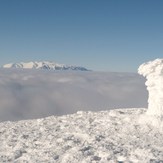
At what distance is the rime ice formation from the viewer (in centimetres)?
2145

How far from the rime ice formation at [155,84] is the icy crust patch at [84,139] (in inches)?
44.9

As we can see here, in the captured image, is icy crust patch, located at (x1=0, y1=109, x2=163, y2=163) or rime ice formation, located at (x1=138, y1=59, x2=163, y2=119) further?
rime ice formation, located at (x1=138, y1=59, x2=163, y2=119)

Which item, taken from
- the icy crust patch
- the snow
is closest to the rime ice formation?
the snow

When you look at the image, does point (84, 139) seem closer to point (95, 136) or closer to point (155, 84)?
point (95, 136)

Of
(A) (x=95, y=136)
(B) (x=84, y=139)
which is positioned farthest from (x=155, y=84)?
(B) (x=84, y=139)

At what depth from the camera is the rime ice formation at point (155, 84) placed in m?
21.5

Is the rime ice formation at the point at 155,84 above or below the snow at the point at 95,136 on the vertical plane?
above

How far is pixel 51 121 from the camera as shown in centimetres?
2467

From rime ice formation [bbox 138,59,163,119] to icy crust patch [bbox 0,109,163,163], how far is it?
3.74ft

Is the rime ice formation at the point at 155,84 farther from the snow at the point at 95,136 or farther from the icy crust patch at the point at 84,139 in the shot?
the icy crust patch at the point at 84,139

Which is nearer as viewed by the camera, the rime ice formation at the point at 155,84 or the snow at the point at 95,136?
the snow at the point at 95,136

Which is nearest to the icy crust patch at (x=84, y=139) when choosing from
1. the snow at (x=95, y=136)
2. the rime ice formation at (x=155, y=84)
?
the snow at (x=95, y=136)

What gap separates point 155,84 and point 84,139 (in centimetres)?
551

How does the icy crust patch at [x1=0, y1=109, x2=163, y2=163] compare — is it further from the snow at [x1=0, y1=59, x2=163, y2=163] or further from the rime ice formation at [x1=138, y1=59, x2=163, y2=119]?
the rime ice formation at [x1=138, y1=59, x2=163, y2=119]
